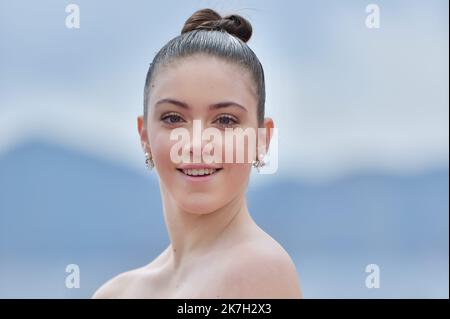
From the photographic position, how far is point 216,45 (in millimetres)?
1563

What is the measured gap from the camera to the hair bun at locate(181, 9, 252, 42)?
5.59 ft

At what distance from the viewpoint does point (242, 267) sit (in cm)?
151

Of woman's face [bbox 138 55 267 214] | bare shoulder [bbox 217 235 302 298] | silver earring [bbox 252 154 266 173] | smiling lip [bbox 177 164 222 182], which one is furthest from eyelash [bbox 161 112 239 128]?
bare shoulder [bbox 217 235 302 298]

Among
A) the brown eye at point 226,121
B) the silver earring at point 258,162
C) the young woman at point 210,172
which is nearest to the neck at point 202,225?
the young woman at point 210,172

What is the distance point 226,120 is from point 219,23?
331 millimetres

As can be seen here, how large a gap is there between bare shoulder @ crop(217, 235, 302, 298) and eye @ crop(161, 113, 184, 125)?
1.22 ft

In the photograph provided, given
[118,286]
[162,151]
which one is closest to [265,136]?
[162,151]

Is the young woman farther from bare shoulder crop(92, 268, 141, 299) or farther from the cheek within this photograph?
bare shoulder crop(92, 268, 141, 299)
